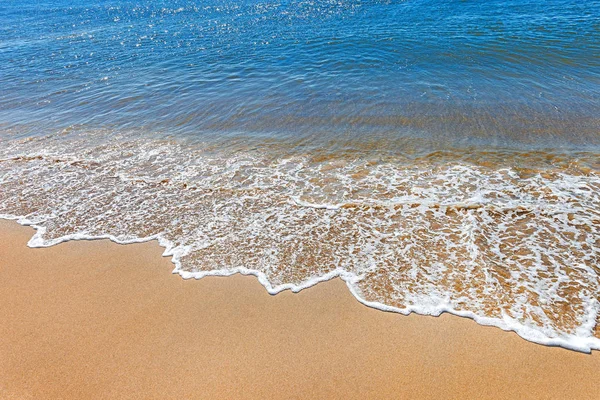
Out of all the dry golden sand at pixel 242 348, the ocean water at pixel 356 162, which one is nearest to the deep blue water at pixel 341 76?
the ocean water at pixel 356 162

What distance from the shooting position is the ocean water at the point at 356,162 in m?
4.72

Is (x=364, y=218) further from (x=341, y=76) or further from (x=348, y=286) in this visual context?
(x=341, y=76)

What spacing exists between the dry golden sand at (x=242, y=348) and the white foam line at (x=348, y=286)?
0.29 feet

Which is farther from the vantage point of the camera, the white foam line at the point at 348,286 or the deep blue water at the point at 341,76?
the deep blue water at the point at 341,76

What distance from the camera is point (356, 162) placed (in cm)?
755

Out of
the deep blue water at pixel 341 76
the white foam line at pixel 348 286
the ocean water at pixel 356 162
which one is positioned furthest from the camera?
the deep blue water at pixel 341 76

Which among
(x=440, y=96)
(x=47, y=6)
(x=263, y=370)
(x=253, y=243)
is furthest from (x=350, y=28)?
(x=47, y=6)

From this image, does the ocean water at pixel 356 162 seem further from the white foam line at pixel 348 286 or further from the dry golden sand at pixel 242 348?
the dry golden sand at pixel 242 348

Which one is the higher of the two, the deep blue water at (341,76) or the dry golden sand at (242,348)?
the deep blue water at (341,76)

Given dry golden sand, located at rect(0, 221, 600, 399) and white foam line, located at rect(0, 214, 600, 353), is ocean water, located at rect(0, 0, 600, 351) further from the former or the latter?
dry golden sand, located at rect(0, 221, 600, 399)

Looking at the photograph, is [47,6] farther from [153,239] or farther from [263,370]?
[263,370]

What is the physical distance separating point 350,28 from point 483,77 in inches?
393

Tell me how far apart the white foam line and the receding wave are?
17 millimetres

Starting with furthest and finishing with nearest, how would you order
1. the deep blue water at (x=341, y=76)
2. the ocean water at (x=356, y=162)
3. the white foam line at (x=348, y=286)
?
the deep blue water at (x=341, y=76) → the ocean water at (x=356, y=162) → the white foam line at (x=348, y=286)
